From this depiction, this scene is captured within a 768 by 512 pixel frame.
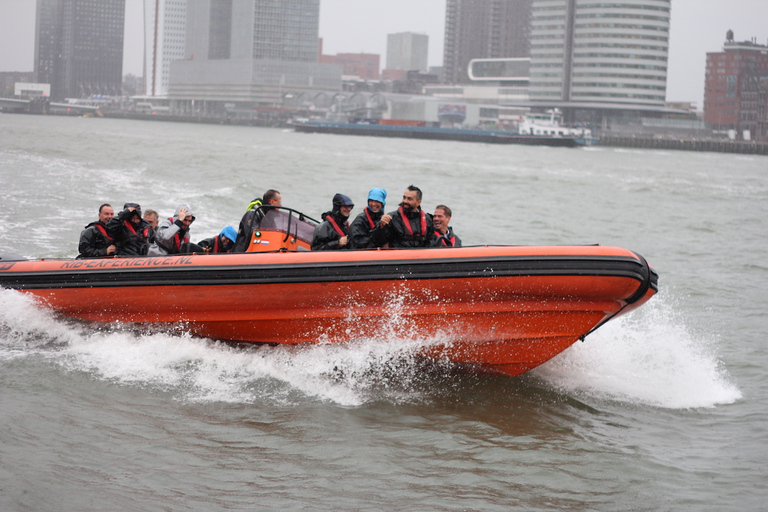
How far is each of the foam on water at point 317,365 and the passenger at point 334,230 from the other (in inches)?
34.0

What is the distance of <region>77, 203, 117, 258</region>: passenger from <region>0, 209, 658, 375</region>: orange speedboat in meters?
0.29

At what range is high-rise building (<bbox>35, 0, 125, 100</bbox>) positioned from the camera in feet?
379

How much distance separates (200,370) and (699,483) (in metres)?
4.10

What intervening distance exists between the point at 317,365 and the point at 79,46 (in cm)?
12931

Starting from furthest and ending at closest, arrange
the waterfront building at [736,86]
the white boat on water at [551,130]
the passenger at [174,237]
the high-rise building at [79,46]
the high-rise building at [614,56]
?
the waterfront building at [736,86] < the high-rise building at [79,46] < the high-rise building at [614,56] < the white boat on water at [551,130] < the passenger at [174,237]

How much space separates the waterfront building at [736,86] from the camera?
125m

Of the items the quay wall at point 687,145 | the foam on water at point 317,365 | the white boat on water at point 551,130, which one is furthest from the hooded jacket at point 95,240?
the quay wall at point 687,145

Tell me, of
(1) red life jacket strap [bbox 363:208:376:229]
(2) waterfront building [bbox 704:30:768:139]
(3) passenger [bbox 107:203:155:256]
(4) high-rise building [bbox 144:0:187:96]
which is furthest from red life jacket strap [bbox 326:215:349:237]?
(4) high-rise building [bbox 144:0:187:96]

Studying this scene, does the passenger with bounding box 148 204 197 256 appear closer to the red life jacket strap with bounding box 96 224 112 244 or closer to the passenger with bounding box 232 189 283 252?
the red life jacket strap with bounding box 96 224 112 244

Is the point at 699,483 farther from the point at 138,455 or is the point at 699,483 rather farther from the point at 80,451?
the point at 80,451

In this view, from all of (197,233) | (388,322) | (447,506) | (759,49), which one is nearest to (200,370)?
(388,322)

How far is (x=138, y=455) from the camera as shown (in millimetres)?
5500

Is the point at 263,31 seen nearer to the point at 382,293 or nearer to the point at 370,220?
the point at 370,220

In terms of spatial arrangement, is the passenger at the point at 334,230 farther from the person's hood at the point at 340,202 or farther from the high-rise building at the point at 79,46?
the high-rise building at the point at 79,46
